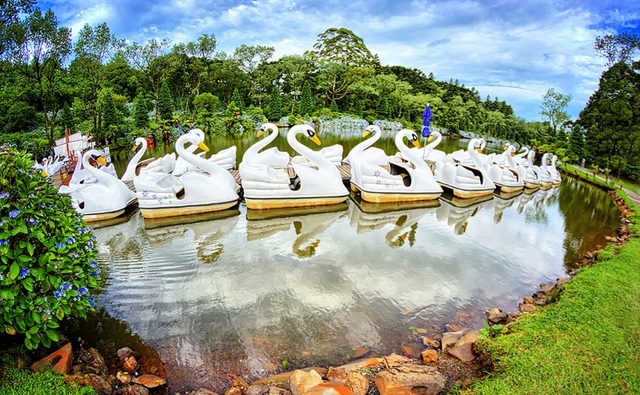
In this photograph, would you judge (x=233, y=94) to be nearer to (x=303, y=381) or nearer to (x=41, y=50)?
(x=41, y=50)

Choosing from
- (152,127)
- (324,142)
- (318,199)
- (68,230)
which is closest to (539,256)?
(318,199)

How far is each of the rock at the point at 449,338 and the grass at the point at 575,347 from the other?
0.46m

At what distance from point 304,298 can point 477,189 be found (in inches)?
335

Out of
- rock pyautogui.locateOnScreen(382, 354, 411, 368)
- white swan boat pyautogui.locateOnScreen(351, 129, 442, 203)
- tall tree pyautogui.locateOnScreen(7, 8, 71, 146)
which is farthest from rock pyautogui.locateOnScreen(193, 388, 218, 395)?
tall tree pyautogui.locateOnScreen(7, 8, 71, 146)

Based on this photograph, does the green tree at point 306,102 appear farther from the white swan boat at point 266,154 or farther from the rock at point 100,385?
the rock at point 100,385

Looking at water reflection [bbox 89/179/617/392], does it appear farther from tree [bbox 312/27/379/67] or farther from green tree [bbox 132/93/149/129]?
tree [bbox 312/27/379/67]

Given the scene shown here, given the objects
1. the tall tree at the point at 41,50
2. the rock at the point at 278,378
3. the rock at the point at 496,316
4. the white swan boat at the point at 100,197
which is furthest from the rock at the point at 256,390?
the tall tree at the point at 41,50

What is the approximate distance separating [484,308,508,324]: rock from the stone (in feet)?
13.9

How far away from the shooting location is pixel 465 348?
3.96 meters

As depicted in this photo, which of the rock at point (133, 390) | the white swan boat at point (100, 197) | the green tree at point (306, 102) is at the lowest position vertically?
the rock at point (133, 390)

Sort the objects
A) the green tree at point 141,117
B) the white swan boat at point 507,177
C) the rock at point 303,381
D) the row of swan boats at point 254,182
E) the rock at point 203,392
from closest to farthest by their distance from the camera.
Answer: the rock at point 303,381
the rock at point 203,392
the row of swan boats at point 254,182
the white swan boat at point 507,177
the green tree at point 141,117

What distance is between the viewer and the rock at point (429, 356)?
3.91 metres

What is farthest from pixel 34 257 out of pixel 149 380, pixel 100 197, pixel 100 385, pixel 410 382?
pixel 100 197

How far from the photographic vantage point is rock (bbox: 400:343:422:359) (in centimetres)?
418
